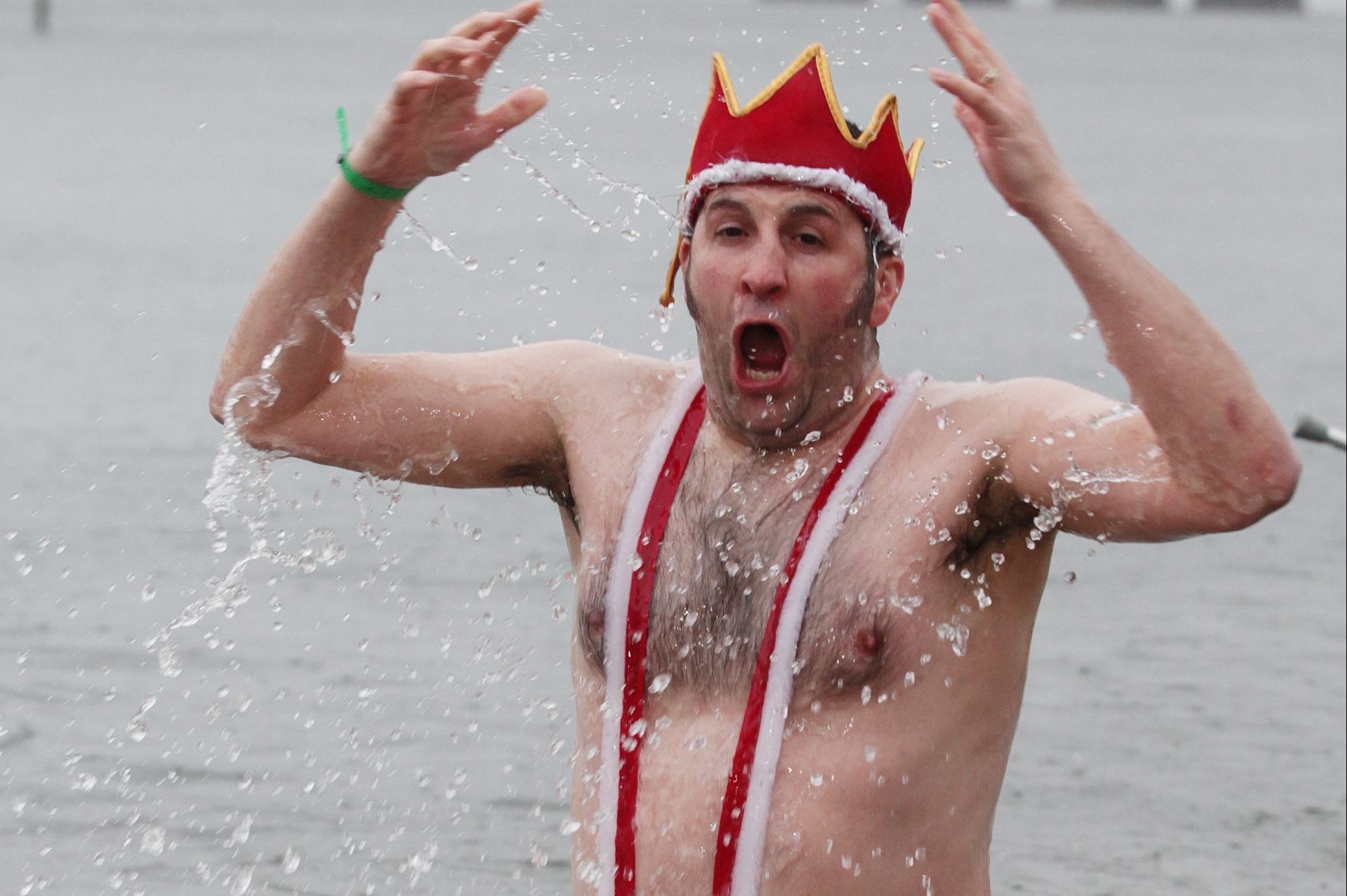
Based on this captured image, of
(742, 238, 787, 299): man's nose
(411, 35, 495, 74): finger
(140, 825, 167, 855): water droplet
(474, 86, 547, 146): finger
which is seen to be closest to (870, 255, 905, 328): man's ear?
(742, 238, 787, 299): man's nose

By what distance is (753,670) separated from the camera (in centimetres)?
383

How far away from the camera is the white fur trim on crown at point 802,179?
3.89 metres

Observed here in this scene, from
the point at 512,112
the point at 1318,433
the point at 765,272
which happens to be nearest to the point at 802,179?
the point at 765,272

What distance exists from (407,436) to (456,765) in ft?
9.64

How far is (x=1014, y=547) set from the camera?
12.8 feet

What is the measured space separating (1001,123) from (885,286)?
60 cm

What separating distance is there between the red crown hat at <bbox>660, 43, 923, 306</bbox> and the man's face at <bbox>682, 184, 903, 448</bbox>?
0.03m

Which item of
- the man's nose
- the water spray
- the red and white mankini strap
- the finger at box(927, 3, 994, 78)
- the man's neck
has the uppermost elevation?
the finger at box(927, 3, 994, 78)

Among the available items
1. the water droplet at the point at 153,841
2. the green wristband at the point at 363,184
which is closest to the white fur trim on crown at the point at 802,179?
the green wristband at the point at 363,184

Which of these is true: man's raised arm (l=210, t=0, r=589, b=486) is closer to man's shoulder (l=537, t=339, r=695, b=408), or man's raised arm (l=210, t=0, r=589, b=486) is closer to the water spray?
man's shoulder (l=537, t=339, r=695, b=408)

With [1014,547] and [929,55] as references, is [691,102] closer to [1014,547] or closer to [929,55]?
[929,55]

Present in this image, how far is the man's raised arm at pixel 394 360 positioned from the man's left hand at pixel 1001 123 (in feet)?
2.14

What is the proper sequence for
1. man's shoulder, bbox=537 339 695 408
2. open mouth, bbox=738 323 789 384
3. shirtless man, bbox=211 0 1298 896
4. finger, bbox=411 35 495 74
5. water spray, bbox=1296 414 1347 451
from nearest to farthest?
finger, bbox=411 35 495 74 < shirtless man, bbox=211 0 1298 896 < open mouth, bbox=738 323 789 384 < man's shoulder, bbox=537 339 695 408 < water spray, bbox=1296 414 1347 451

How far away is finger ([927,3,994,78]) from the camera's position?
3479mm
